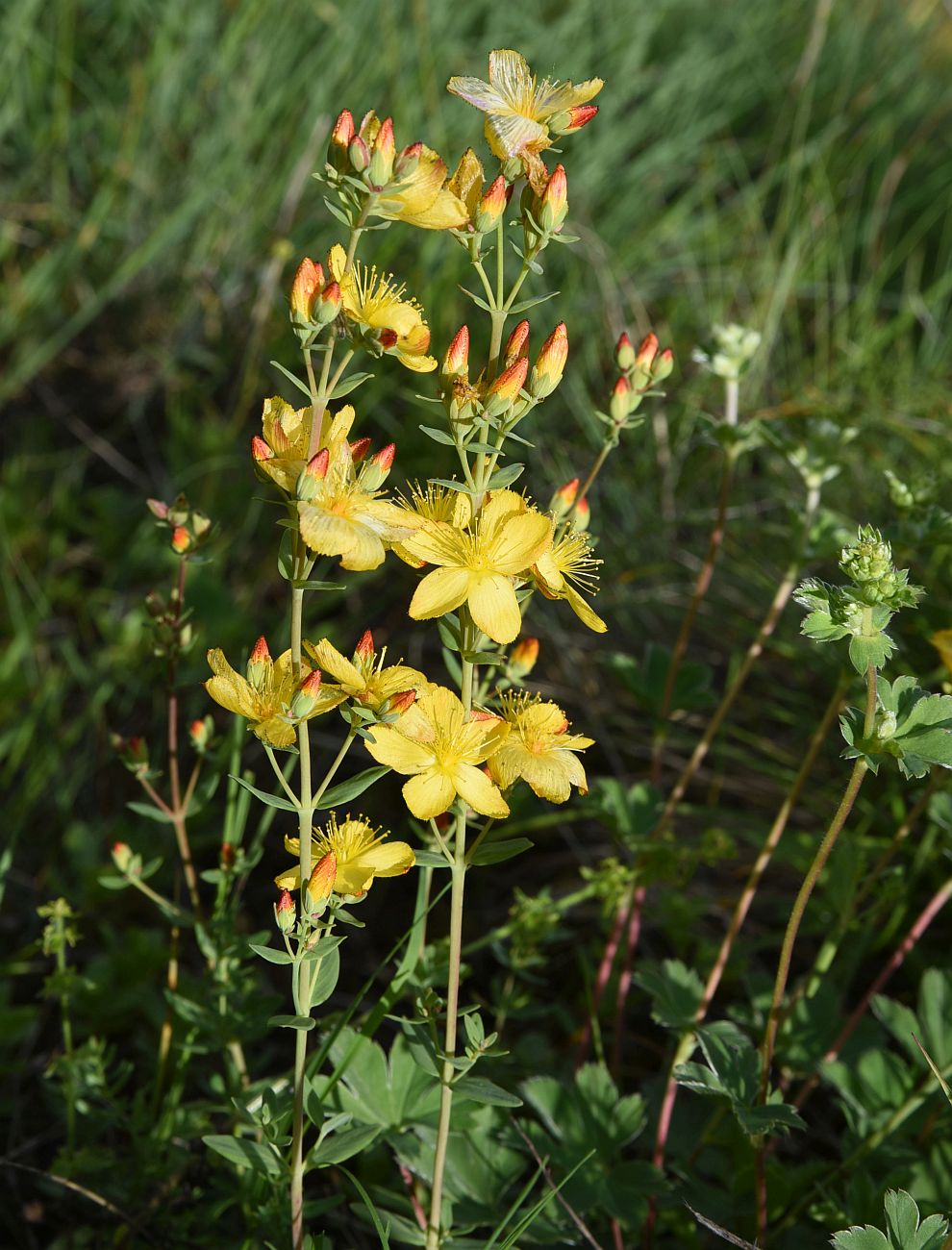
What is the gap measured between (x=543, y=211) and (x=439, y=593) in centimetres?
39

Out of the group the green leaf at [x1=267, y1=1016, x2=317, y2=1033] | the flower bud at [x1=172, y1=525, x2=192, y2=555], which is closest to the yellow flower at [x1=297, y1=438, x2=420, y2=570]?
the flower bud at [x1=172, y1=525, x2=192, y2=555]

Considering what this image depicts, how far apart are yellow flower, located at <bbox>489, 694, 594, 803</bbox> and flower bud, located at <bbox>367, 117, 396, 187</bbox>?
537 mm

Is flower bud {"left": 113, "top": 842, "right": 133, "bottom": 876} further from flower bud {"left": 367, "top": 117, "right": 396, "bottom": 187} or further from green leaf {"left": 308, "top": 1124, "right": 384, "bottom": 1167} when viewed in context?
flower bud {"left": 367, "top": 117, "right": 396, "bottom": 187}

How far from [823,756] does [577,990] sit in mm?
653

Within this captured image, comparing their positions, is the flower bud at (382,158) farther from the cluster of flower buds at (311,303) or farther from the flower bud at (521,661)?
the flower bud at (521,661)

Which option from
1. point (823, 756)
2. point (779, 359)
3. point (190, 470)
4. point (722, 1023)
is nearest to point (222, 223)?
point (190, 470)

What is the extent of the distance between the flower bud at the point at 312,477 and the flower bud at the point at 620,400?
0.49m

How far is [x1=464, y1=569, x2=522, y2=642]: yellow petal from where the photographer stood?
1.10m

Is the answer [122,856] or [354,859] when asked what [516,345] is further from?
[122,856]

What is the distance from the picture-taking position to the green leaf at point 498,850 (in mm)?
1148

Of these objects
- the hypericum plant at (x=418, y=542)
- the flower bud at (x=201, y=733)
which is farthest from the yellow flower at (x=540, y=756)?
the flower bud at (x=201, y=733)

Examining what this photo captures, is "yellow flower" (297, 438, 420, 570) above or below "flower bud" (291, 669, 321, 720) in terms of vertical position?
above

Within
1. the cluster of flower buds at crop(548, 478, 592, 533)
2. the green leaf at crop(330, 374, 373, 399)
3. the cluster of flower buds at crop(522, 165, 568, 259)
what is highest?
the cluster of flower buds at crop(522, 165, 568, 259)

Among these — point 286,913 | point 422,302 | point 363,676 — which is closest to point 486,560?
point 363,676
